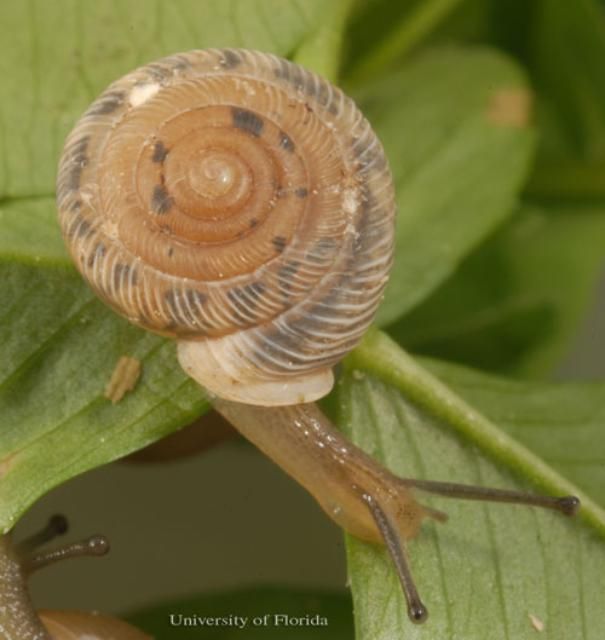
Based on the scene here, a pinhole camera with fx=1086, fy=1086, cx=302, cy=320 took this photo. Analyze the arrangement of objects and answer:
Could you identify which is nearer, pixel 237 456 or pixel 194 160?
pixel 194 160

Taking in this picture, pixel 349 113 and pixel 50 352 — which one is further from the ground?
pixel 349 113

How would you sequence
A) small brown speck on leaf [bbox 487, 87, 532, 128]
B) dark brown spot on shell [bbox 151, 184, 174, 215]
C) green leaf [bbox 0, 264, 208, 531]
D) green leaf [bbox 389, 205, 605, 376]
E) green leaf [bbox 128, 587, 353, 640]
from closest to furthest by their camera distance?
dark brown spot on shell [bbox 151, 184, 174, 215] → green leaf [bbox 0, 264, 208, 531] → green leaf [bbox 128, 587, 353, 640] → small brown speck on leaf [bbox 487, 87, 532, 128] → green leaf [bbox 389, 205, 605, 376]

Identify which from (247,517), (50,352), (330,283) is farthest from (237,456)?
(330,283)

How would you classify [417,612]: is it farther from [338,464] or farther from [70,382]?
[70,382]

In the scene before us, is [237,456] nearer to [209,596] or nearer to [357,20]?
[209,596]

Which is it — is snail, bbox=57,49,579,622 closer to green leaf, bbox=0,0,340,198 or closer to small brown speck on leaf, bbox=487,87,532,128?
green leaf, bbox=0,0,340,198

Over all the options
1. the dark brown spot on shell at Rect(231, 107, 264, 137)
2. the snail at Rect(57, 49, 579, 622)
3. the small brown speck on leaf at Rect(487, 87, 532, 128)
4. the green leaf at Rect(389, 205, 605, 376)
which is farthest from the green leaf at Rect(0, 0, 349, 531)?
the green leaf at Rect(389, 205, 605, 376)
